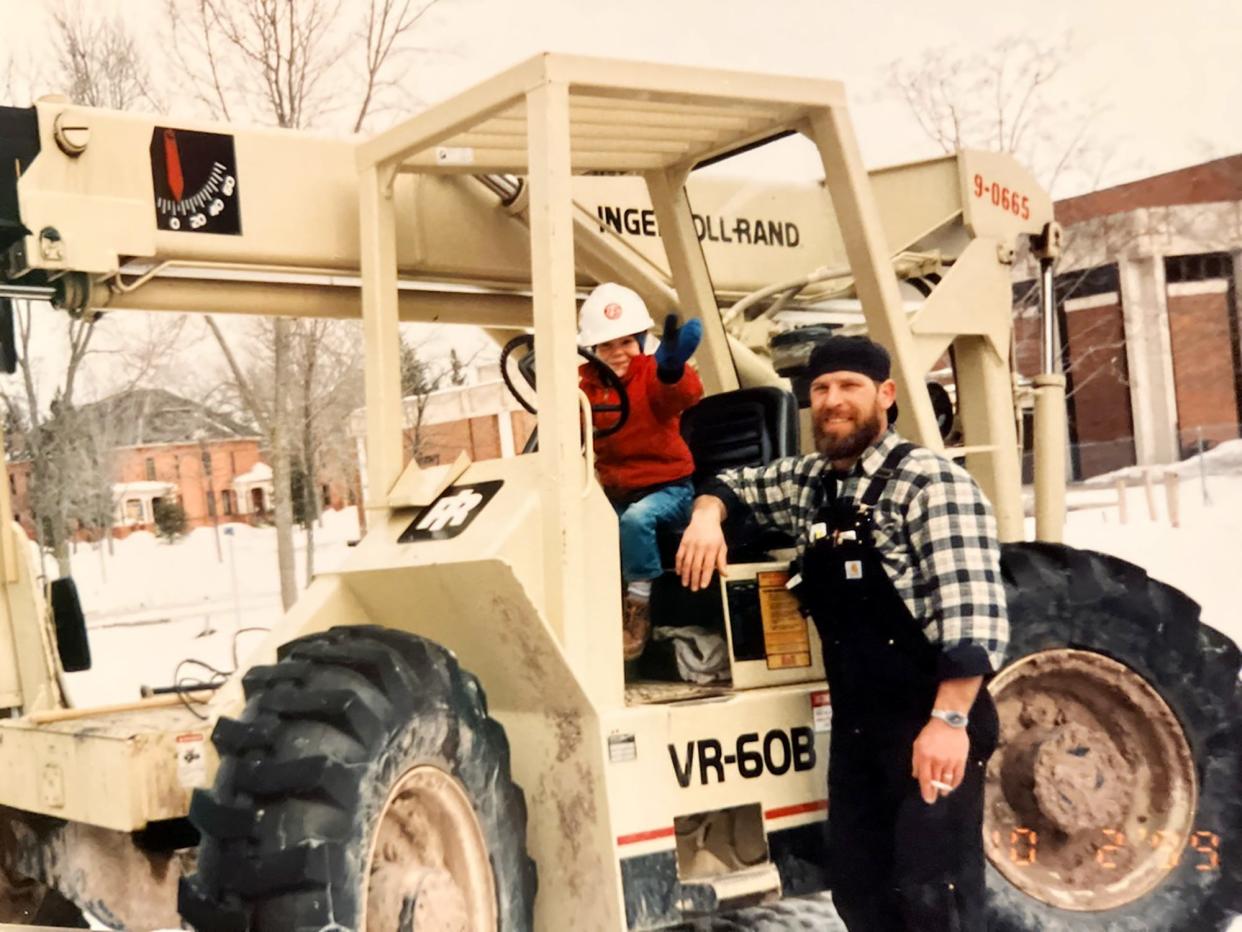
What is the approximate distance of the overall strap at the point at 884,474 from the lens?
3.43 m

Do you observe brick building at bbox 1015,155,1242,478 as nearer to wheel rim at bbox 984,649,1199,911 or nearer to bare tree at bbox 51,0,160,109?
wheel rim at bbox 984,649,1199,911

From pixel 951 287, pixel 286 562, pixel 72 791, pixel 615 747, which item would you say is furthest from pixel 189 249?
pixel 286 562

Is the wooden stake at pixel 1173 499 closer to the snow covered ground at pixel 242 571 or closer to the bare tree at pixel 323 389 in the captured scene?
the snow covered ground at pixel 242 571

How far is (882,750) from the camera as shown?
3.51 m

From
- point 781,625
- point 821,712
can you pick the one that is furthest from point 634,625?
point 821,712

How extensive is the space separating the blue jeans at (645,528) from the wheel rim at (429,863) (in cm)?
85

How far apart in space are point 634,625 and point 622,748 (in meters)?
0.57

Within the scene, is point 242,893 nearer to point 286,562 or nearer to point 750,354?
point 750,354

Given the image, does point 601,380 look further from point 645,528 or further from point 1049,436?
point 1049,436

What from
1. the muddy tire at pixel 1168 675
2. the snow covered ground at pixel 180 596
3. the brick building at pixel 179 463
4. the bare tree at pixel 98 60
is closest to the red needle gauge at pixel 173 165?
the bare tree at pixel 98 60

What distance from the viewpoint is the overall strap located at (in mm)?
Result: 3434

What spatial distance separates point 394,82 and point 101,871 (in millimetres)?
3760

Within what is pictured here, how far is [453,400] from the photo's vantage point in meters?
5.99

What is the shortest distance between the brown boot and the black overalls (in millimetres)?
504
